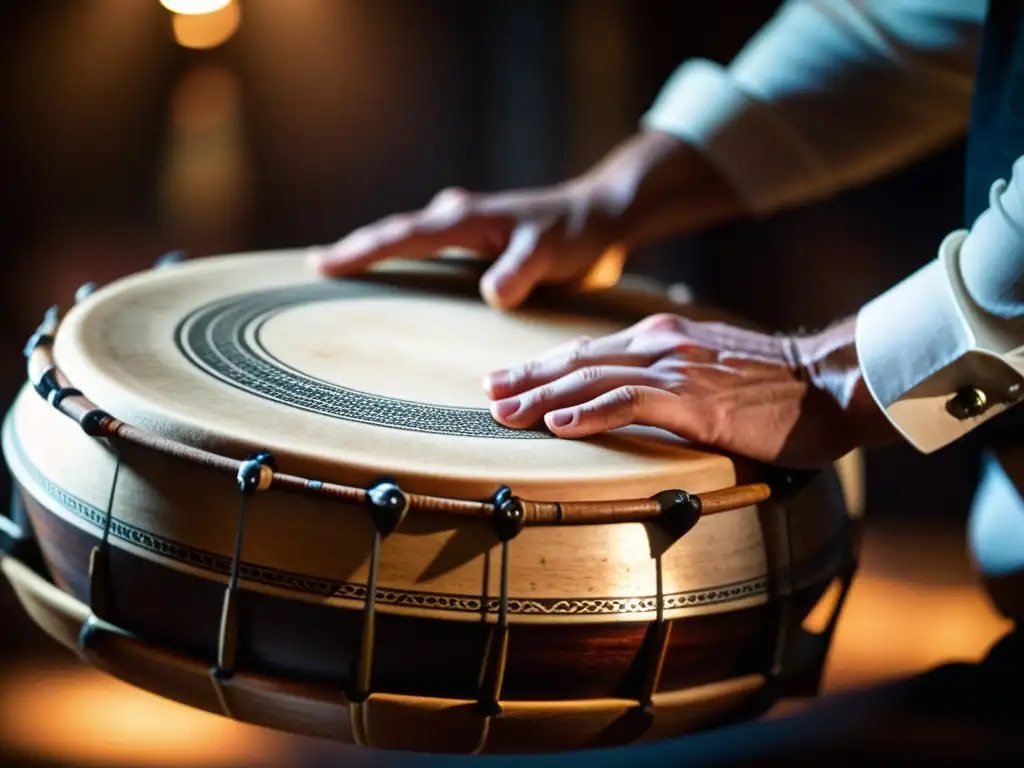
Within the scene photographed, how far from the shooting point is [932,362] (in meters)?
0.76

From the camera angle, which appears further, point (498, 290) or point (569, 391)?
point (498, 290)

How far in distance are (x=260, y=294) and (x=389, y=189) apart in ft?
4.41

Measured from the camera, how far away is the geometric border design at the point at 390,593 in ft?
2.18

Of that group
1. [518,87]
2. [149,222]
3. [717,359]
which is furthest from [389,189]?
[717,359]

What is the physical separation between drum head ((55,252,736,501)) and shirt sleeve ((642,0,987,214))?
0.78ft

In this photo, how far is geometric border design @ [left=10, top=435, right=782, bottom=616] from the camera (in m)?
0.67

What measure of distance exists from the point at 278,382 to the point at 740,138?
25.6 inches

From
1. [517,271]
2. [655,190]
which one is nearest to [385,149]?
[655,190]

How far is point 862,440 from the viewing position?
792 millimetres

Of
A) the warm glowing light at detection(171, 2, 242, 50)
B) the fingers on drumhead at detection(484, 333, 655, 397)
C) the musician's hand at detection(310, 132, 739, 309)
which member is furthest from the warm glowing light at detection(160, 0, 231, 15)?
the fingers on drumhead at detection(484, 333, 655, 397)

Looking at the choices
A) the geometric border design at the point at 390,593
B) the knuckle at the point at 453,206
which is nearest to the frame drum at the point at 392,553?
the geometric border design at the point at 390,593

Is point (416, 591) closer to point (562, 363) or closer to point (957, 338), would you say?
point (562, 363)

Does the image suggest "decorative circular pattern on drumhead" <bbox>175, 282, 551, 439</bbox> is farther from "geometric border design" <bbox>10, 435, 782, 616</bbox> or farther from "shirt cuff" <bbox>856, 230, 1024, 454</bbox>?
"shirt cuff" <bbox>856, 230, 1024, 454</bbox>

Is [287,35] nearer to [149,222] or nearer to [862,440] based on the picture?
[149,222]
